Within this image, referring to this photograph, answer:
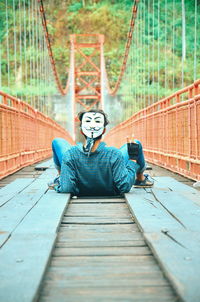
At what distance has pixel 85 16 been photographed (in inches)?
1869

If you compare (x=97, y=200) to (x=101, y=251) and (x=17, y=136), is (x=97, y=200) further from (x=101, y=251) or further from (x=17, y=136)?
(x=17, y=136)

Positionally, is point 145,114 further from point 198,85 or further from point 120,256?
point 120,256

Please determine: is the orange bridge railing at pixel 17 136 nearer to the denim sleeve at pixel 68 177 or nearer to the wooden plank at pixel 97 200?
the denim sleeve at pixel 68 177

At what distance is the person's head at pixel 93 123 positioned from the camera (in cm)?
396

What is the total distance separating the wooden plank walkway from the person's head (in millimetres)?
527

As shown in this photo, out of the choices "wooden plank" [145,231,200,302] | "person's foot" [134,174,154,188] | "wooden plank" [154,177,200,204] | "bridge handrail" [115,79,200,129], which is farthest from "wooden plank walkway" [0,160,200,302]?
"bridge handrail" [115,79,200,129]

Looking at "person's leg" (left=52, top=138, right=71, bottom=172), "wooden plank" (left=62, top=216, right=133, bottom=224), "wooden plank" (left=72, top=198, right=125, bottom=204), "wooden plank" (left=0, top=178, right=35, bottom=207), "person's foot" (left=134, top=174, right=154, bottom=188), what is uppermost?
"person's leg" (left=52, top=138, right=71, bottom=172)

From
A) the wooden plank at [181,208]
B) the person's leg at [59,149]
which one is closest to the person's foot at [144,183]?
the wooden plank at [181,208]

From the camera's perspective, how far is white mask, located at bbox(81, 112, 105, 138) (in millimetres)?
3953

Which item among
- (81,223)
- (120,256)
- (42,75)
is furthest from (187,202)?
(42,75)

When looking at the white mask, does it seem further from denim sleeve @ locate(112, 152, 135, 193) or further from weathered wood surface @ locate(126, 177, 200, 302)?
weathered wood surface @ locate(126, 177, 200, 302)

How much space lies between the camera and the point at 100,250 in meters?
2.31

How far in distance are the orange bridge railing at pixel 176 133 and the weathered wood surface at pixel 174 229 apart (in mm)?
1309

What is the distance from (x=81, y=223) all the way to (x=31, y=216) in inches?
12.3
